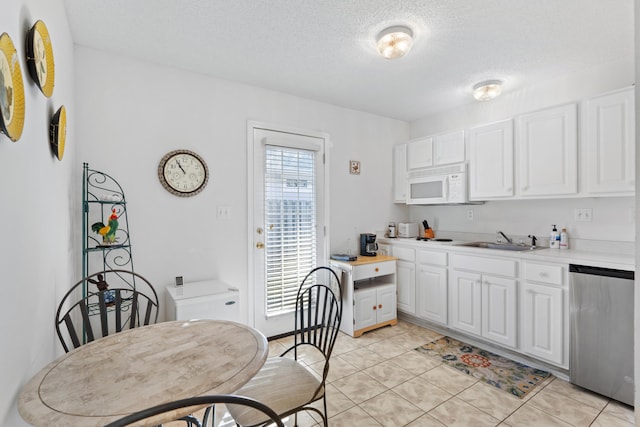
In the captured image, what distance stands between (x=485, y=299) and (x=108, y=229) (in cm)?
314

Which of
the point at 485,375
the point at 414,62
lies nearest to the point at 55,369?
the point at 485,375

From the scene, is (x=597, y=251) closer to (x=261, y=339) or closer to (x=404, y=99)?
(x=404, y=99)

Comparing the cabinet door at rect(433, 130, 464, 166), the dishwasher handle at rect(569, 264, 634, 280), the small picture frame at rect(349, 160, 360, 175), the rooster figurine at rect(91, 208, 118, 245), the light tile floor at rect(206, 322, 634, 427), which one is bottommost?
the light tile floor at rect(206, 322, 634, 427)

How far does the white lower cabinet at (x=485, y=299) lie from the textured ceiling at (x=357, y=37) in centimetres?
171

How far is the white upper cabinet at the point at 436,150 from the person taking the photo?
3.33m

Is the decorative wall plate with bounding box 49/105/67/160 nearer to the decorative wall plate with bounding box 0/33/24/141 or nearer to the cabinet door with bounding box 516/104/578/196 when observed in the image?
the decorative wall plate with bounding box 0/33/24/141

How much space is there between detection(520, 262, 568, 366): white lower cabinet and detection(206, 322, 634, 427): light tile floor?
0.75ft

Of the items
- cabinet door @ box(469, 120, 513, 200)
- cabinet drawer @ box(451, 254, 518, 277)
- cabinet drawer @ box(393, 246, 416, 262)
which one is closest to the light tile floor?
cabinet drawer @ box(451, 254, 518, 277)

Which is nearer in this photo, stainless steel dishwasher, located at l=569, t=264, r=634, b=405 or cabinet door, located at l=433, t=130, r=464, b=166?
stainless steel dishwasher, located at l=569, t=264, r=634, b=405

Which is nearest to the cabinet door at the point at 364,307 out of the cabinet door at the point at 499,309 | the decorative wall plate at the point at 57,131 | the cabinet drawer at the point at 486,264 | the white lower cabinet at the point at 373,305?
the white lower cabinet at the point at 373,305

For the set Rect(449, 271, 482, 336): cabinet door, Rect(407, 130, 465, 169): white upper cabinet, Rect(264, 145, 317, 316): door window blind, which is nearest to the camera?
Rect(449, 271, 482, 336): cabinet door

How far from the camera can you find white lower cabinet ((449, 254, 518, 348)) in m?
2.63

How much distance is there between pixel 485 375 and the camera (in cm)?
242

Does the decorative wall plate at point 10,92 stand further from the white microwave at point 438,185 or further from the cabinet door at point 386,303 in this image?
the white microwave at point 438,185
